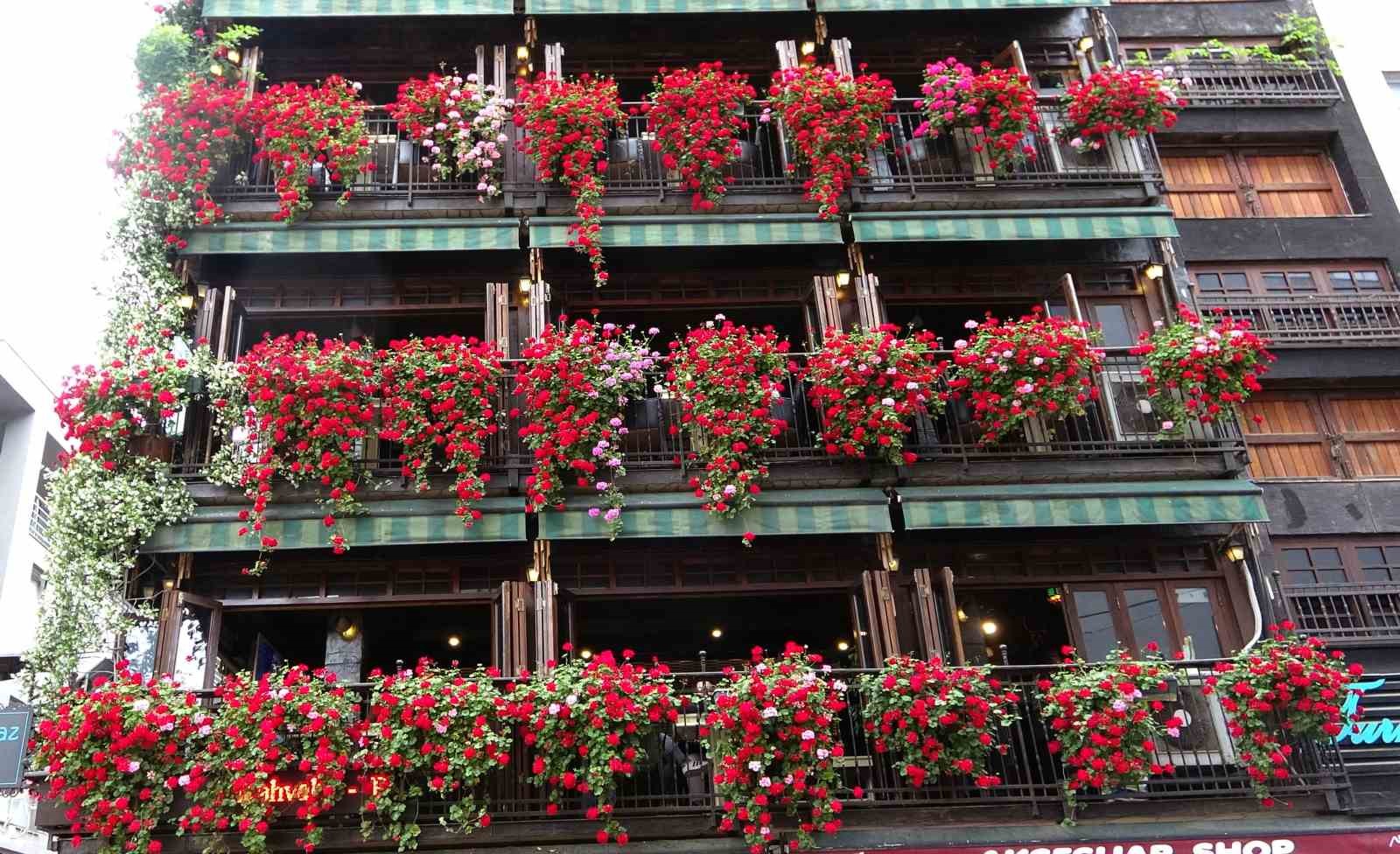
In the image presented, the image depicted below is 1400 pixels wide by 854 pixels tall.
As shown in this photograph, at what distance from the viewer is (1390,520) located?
15.8 m

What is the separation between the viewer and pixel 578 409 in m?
13.8

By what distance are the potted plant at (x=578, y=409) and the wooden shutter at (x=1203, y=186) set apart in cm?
906

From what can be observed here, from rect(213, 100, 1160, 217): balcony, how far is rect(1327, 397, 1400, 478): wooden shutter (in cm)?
403

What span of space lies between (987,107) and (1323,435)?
6342mm

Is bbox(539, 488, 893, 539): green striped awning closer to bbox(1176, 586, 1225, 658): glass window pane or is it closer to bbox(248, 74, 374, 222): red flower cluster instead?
bbox(1176, 586, 1225, 658): glass window pane

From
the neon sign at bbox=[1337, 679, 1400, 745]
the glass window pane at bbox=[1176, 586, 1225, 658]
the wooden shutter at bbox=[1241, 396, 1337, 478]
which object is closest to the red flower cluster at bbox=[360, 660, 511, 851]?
the glass window pane at bbox=[1176, 586, 1225, 658]

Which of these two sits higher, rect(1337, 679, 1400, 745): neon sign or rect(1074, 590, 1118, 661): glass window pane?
rect(1074, 590, 1118, 661): glass window pane

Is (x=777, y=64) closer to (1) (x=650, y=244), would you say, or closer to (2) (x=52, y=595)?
(1) (x=650, y=244)

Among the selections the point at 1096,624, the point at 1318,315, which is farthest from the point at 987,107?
the point at 1096,624

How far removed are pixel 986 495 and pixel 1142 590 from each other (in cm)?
237

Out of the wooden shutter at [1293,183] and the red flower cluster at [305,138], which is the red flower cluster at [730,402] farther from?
the wooden shutter at [1293,183]

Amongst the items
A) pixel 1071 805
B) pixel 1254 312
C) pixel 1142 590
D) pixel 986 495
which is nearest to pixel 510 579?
pixel 986 495

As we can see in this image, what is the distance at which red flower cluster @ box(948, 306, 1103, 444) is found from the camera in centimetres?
1402

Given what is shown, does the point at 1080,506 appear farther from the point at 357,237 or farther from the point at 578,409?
the point at 357,237
